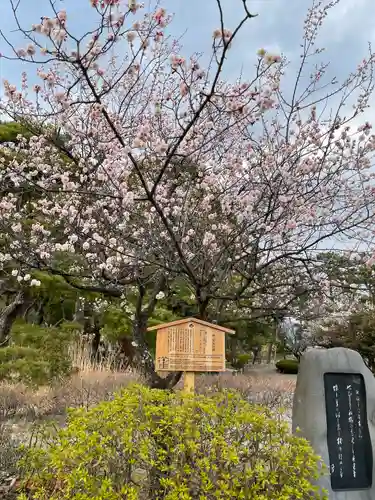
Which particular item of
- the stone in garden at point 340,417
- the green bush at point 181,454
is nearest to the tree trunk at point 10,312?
the stone in garden at point 340,417

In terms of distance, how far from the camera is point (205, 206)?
4.84m

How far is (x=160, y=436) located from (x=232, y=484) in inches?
18.2

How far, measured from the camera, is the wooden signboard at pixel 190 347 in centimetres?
348

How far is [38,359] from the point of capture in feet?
25.2

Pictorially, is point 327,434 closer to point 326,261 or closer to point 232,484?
point 232,484

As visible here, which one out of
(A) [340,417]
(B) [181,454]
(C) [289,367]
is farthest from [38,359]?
(C) [289,367]

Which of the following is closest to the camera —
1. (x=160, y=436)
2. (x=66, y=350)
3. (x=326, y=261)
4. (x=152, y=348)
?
(x=160, y=436)

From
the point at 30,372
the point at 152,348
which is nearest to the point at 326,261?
the point at 30,372

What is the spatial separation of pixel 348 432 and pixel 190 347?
1440 mm

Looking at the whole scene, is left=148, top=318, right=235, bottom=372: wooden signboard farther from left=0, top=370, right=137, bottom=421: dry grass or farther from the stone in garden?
left=0, top=370, right=137, bottom=421: dry grass

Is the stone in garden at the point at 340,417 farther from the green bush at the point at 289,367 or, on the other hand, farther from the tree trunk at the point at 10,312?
the green bush at the point at 289,367

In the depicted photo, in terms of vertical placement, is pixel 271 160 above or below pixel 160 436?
above

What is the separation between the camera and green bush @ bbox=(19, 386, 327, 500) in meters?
2.20

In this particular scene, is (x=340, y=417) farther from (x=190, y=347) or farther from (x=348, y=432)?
(x=190, y=347)
